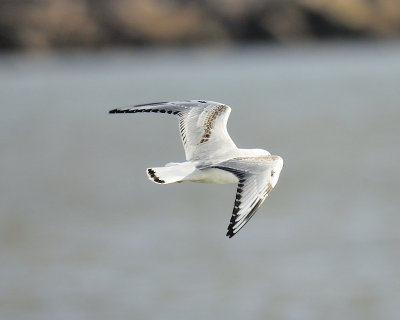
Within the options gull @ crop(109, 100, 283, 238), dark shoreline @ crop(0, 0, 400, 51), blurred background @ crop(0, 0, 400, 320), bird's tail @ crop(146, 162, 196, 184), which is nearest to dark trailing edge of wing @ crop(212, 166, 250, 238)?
gull @ crop(109, 100, 283, 238)

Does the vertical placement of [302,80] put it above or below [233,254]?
below

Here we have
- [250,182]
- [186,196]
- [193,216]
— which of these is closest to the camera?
[250,182]

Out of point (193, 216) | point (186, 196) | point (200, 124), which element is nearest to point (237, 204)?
point (200, 124)

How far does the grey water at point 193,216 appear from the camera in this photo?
527 inches

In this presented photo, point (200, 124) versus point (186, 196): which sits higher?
point (200, 124)

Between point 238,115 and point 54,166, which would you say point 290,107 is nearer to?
point 238,115

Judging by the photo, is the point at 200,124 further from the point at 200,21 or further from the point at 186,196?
the point at 200,21

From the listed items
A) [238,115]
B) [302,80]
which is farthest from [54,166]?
[302,80]

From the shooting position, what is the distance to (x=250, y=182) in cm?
646

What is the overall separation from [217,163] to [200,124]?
0.63m

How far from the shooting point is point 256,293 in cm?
1365

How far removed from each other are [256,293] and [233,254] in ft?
4.86

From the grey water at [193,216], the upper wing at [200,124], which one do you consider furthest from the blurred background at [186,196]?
the upper wing at [200,124]

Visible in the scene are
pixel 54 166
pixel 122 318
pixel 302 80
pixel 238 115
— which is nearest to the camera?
pixel 122 318
